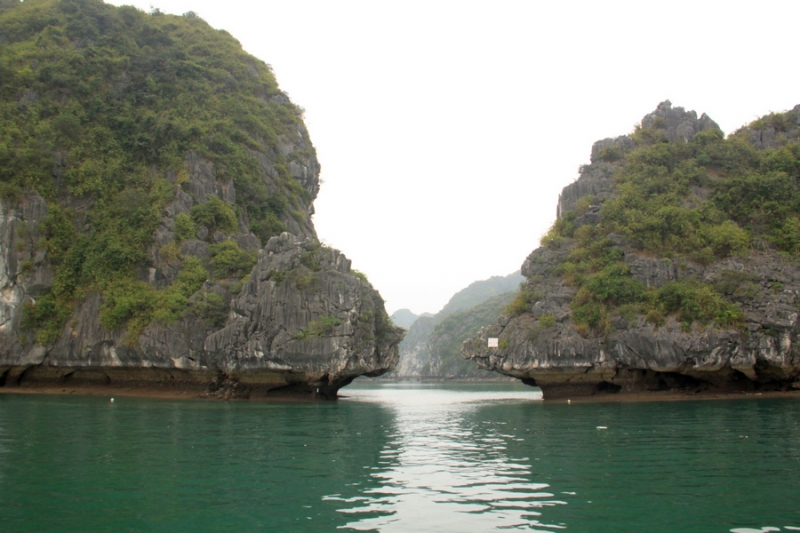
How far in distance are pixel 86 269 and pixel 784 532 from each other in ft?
138

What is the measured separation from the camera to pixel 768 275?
1331 inches

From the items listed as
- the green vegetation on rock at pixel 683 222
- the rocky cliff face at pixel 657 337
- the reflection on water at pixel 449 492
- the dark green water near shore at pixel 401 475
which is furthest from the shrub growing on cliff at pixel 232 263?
the reflection on water at pixel 449 492

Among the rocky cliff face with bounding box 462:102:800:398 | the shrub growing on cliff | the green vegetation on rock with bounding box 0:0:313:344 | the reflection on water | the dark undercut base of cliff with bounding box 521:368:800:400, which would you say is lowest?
the reflection on water

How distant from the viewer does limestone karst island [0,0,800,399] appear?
33688mm

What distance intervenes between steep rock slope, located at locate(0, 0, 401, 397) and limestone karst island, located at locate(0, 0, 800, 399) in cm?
14

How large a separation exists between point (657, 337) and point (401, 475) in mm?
24009

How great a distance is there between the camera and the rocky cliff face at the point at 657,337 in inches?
1238

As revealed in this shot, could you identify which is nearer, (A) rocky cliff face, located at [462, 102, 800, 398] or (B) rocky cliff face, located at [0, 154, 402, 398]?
(A) rocky cliff face, located at [462, 102, 800, 398]

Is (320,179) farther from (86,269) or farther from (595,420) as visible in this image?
(595,420)

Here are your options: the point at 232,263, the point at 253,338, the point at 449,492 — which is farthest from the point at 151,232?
the point at 449,492

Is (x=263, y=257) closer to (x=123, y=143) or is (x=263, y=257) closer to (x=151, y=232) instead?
(x=151, y=232)

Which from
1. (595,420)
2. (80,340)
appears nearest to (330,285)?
(80,340)

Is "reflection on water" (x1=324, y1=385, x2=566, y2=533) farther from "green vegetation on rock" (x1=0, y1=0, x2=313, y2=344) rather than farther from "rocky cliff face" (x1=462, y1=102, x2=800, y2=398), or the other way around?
"green vegetation on rock" (x1=0, y1=0, x2=313, y2=344)

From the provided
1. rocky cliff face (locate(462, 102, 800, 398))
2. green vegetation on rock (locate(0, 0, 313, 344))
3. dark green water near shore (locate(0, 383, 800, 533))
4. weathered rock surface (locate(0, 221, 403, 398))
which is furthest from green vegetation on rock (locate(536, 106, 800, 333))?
green vegetation on rock (locate(0, 0, 313, 344))
